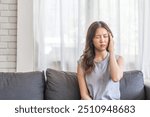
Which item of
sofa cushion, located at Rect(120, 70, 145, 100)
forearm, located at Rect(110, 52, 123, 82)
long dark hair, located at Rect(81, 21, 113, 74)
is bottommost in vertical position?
sofa cushion, located at Rect(120, 70, 145, 100)

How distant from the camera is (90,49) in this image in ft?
6.57

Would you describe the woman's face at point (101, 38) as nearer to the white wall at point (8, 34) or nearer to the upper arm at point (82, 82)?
the upper arm at point (82, 82)

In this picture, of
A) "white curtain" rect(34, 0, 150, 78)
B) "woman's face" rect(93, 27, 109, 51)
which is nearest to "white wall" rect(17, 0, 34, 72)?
"white curtain" rect(34, 0, 150, 78)

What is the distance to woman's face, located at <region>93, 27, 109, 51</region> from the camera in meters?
1.92

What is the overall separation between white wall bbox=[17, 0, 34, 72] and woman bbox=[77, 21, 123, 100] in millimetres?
796

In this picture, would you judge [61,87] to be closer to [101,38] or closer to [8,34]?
[101,38]

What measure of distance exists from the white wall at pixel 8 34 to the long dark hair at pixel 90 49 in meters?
0.93

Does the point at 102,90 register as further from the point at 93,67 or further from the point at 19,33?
the point at 19,33

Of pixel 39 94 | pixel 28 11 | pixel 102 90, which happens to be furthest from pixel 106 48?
pixel 28 11

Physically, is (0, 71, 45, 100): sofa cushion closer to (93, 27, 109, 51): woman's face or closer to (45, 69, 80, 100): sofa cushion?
(45, 69, 80, 100): sofa cushion

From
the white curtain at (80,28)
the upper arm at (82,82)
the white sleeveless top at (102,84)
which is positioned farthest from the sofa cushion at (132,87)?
the white curtain at (80,28)

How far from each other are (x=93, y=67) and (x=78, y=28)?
77cm

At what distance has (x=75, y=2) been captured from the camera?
2.63 meters

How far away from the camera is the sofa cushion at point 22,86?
1.96 m
